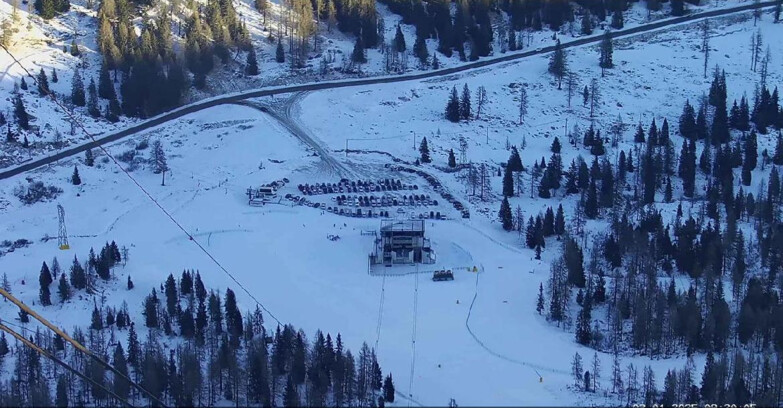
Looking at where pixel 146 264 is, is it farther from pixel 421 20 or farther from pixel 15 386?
pixel 421 20

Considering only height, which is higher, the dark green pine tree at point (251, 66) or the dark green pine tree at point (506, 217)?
the dark green pine tree at point (251, 66)

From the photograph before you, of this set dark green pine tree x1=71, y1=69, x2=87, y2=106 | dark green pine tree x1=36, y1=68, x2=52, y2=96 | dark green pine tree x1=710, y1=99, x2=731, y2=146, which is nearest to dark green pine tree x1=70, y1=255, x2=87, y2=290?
Answer: dark green pine tree x1=71, y1=69, x2=87, y2=106

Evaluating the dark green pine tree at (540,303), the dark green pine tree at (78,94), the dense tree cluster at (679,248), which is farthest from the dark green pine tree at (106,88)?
the dark green pine tree at (540,303)

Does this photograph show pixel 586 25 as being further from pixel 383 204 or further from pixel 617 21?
pixel 383 204

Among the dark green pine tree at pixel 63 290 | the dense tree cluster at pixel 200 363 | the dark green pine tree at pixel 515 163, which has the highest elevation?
the dark green pine tree at pixel 515 163

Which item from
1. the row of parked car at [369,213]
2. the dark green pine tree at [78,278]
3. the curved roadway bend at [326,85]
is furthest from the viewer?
the curved roadway bend at [326,85]

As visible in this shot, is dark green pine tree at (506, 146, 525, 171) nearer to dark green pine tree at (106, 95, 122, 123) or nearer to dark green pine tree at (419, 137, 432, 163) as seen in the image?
dark green pine tree at (419, 137, 432, 163)

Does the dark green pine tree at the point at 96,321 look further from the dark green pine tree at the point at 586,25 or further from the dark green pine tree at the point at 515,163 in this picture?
the dark green pine tree at the point at 586,25
